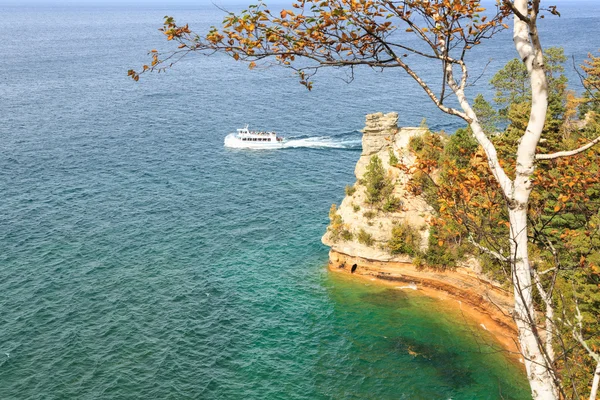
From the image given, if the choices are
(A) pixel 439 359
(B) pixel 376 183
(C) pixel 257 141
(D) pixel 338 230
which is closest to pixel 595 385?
(A) pixel 439 359

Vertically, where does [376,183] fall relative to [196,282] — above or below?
above

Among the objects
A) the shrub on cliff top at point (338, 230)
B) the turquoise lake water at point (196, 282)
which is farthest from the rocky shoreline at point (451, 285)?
the shrub on cliff top at point (338, 230)

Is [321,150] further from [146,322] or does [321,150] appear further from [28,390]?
[28,390]

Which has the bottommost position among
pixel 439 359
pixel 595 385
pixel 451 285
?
pixel 439 359

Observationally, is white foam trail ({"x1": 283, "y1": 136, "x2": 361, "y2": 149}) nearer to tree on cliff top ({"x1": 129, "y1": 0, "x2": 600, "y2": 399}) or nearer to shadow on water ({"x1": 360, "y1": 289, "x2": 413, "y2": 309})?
shadow on water ({"x1": 360, "y1": 289, "x2": 413, "y2": 309})

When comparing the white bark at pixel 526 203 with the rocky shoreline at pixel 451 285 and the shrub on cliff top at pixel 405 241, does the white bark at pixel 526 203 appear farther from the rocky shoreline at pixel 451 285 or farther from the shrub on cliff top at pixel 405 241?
the shrub on cliff top at pixel 405 241

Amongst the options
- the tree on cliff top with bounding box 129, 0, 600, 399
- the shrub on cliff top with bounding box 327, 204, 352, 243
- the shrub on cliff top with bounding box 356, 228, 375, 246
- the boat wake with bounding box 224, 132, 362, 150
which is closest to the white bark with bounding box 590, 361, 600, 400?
the tree on cliff top with bounding box 129, 0, 600, 399

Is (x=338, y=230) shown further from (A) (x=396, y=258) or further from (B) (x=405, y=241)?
(B) (x=405, y=241)

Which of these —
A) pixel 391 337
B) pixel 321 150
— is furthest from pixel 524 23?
pixel 321 150
